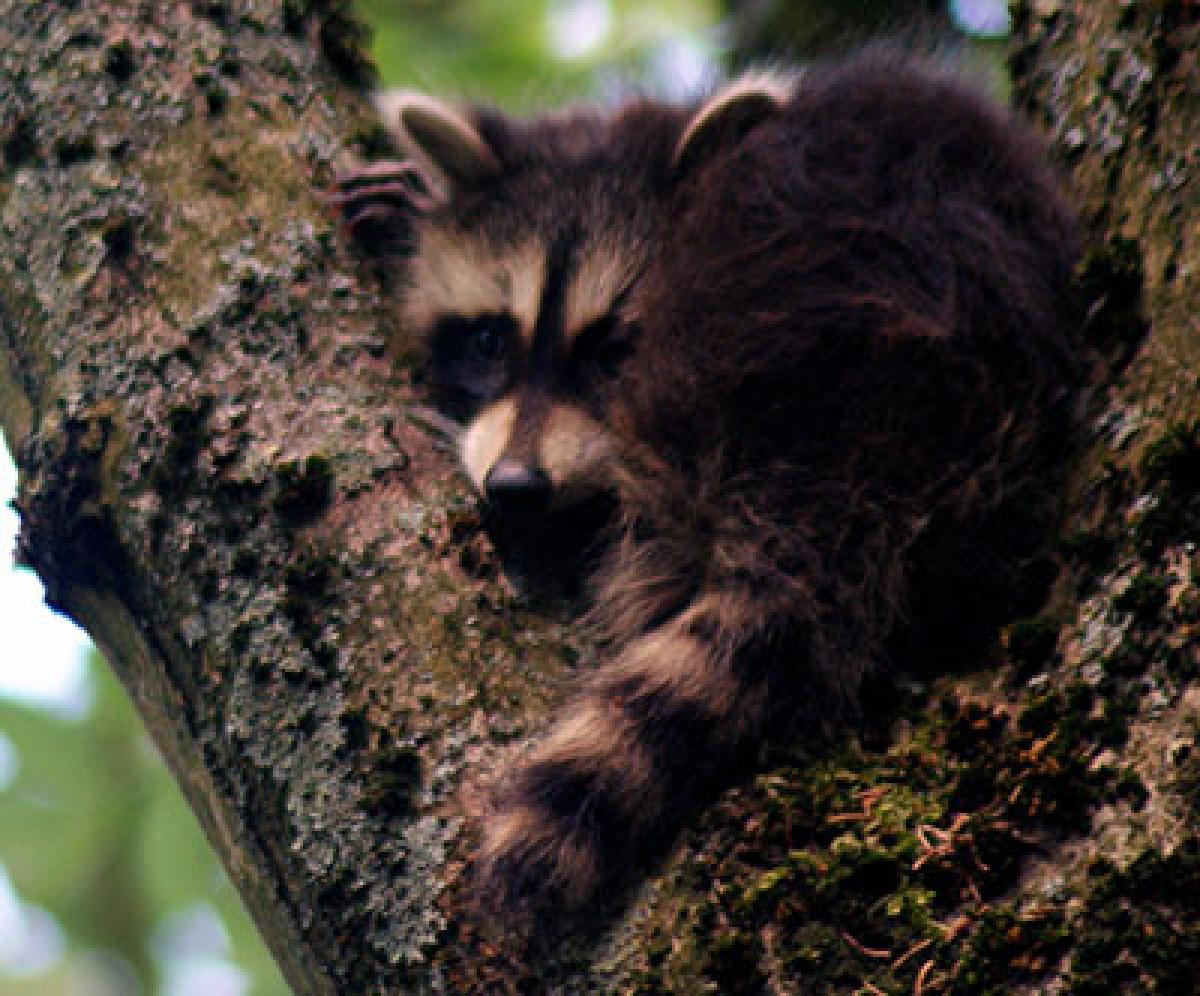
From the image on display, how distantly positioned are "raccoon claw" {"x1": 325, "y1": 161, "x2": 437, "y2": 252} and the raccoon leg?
0.99 meters

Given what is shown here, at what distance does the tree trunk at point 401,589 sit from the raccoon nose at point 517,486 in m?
0.20

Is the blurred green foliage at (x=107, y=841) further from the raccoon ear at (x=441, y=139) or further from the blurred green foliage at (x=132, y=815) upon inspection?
the raccoon ear at (x=441, y=139)

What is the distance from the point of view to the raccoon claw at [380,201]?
8.28 ft

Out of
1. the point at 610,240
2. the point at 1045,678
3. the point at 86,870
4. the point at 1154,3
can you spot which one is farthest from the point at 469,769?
the point at 86,870

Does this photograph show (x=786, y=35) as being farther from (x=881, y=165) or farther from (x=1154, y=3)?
(x=1154, y=3)

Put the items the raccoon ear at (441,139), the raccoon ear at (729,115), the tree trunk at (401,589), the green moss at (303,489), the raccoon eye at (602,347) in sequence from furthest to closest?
the raccoon ear at (441,139) → the raccoon eye at (602,347) → the raccoon ear at (729,115) → the green moss at (303,489) → the tree trunk at (401,589)

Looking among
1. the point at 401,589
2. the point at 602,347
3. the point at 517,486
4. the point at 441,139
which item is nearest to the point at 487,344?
the point at 602,347

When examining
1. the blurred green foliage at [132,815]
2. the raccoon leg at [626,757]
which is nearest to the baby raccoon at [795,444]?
the raccoon leg at [626,757]

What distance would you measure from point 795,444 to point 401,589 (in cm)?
56

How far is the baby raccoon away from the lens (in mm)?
Answer: 1779

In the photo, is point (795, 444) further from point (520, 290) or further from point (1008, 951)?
point (520, 290)

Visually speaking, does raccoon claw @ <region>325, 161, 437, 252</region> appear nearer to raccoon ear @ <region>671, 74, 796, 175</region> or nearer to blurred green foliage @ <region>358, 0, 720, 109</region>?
raccoon ear @ <region>671, 74, 796, 175</region>

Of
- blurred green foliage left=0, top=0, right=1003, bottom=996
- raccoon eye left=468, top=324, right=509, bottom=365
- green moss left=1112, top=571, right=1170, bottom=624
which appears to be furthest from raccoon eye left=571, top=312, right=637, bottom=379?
green moss left=1112, top=571, right=1170, bottom=624

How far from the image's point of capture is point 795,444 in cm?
204
